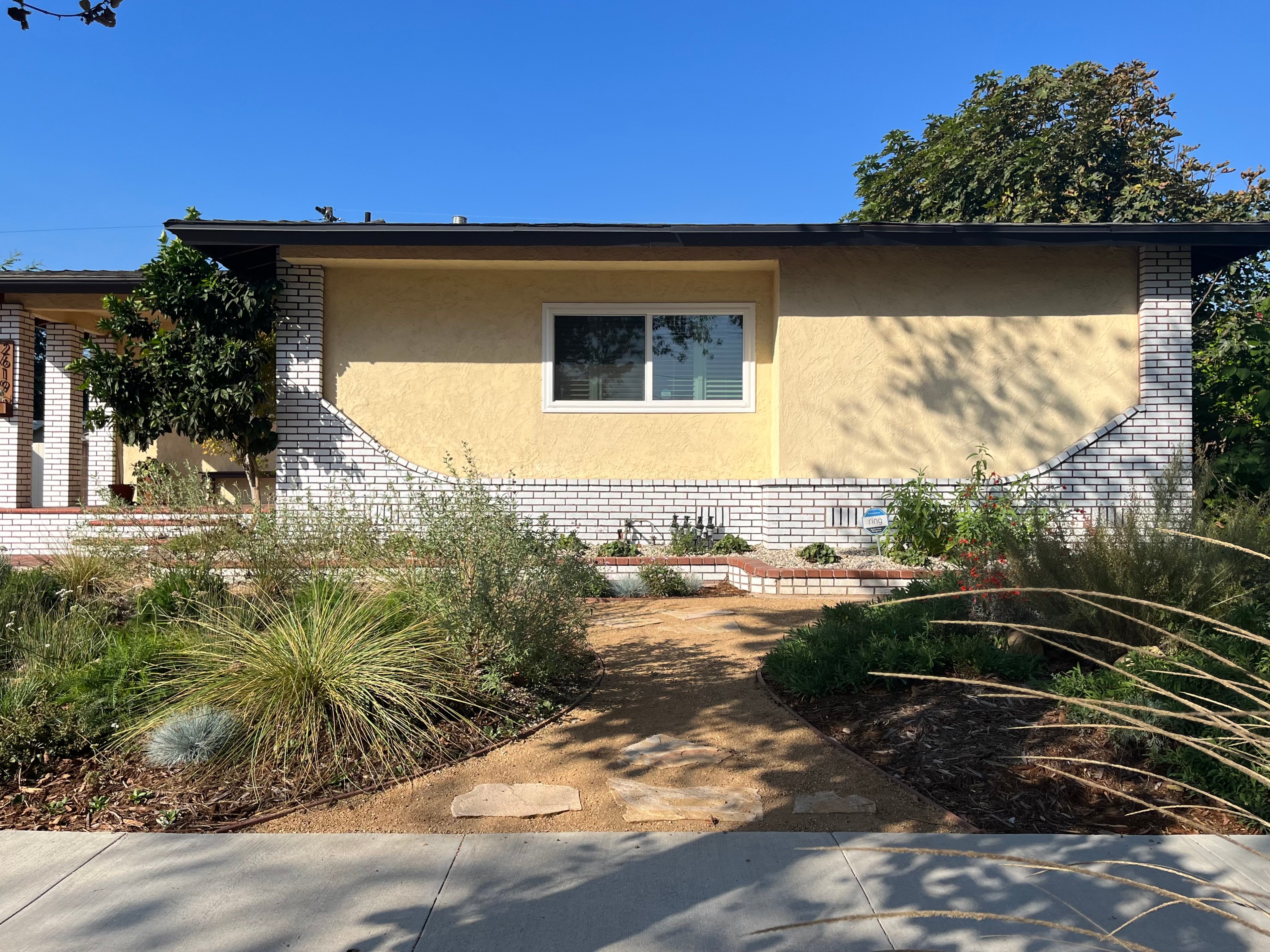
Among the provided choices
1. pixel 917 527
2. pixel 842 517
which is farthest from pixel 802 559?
pixel 917 527

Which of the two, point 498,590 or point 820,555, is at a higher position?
point 498,590

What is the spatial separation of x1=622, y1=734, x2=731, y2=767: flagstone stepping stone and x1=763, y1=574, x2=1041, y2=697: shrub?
901 mm

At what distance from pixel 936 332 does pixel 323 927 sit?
30.2 ft

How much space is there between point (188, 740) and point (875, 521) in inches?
302

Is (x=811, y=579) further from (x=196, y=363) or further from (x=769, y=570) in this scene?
(x=196, y=363)

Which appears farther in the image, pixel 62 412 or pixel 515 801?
pixel 62 412

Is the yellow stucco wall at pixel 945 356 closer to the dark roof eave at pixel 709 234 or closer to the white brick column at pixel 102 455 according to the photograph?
the dark roof eave at pixel 709 234

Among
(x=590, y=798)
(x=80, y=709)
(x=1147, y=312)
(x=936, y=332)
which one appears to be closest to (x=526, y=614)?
(x=590, y=798)

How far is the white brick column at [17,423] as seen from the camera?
12.2 metres

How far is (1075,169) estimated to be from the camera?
1861cm

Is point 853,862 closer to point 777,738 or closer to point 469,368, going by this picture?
point 777,738

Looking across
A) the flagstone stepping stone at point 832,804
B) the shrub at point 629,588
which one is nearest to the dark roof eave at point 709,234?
the shrub at point 629,588

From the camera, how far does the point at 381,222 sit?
9836 millimetres

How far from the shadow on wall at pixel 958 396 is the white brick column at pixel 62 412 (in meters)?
10.6
